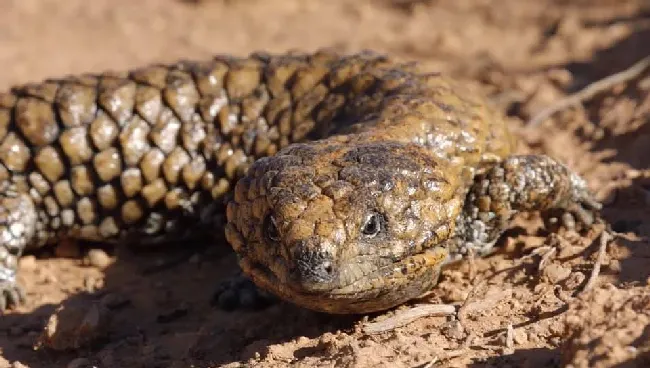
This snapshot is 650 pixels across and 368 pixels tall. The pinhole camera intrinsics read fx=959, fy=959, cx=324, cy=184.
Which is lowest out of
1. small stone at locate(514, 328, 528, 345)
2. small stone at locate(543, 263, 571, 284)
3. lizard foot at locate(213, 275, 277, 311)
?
lizard foot at locate(213, 275, 277, 311)

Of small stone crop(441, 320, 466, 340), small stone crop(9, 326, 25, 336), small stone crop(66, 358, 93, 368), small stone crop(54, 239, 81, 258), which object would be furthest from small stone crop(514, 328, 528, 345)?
small stone crop(54, 239, 81, 258)

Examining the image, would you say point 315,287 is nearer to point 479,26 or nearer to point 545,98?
point 545,98

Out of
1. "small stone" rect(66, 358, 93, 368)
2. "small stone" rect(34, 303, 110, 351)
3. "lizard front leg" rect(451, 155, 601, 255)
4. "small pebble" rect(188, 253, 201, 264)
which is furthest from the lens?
"small pebble" rect(188, 253, 201, 264)

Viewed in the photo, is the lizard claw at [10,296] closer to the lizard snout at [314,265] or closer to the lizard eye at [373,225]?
the lizard snout at [314,265]

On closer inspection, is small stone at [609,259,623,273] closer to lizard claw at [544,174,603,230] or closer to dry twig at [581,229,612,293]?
dry twig at [581,229,612,293]

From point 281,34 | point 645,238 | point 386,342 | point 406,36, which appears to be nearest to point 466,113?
point 645,238

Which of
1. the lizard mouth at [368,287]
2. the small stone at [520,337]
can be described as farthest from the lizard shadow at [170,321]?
the small stone at [520,337]
